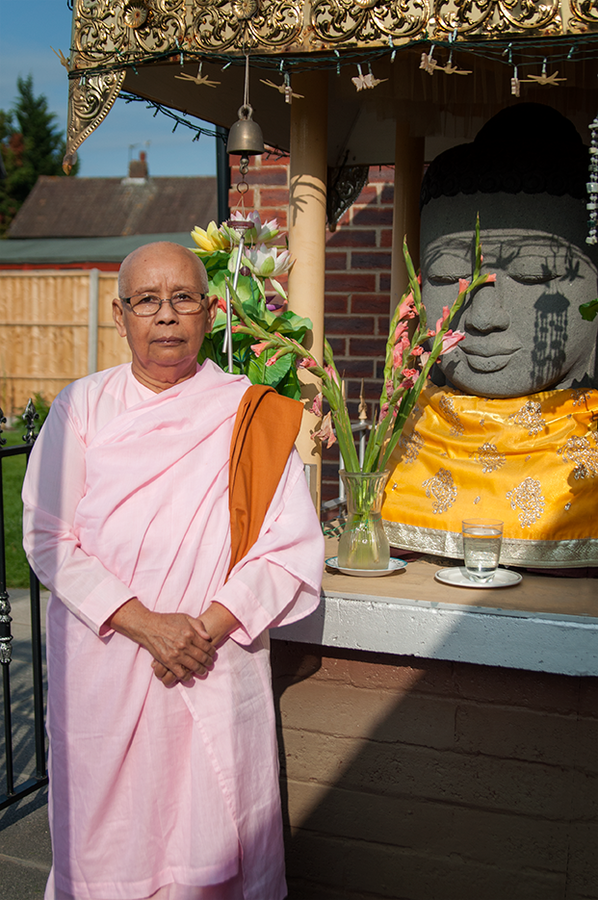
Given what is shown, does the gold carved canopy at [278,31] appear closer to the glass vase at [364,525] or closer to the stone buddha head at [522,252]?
the stone buddha head at [522,252]

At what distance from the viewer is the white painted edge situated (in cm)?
209

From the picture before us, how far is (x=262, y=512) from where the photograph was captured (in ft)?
6.53

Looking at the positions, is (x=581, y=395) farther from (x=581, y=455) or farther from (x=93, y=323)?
(x=93, y=323)

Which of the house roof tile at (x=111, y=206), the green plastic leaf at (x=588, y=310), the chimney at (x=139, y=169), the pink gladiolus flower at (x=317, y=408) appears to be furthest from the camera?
the chimney at (x=139, y=169)

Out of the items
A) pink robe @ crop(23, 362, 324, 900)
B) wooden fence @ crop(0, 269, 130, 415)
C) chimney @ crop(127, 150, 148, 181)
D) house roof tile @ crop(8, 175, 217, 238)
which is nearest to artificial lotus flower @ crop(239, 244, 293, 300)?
pink robe @ crop(23, 362, 324, 900)

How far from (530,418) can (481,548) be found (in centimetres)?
49

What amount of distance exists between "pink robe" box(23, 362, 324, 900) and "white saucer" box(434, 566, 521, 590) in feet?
1.82

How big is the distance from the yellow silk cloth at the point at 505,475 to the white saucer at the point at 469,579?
7cm

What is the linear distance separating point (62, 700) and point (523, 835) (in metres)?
1.27

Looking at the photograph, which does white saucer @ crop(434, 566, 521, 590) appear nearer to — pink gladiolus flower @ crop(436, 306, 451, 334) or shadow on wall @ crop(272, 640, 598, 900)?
shadow on wall @ crop(272, 640, 598, 900)

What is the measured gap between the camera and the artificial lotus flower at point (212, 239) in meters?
2.68

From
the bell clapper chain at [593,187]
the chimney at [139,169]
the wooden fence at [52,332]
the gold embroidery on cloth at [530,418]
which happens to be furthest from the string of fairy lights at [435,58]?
the chimney at [139,169]

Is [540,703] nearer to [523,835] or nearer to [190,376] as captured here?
[523,835]

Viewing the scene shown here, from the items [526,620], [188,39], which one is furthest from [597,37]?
[526,620]
